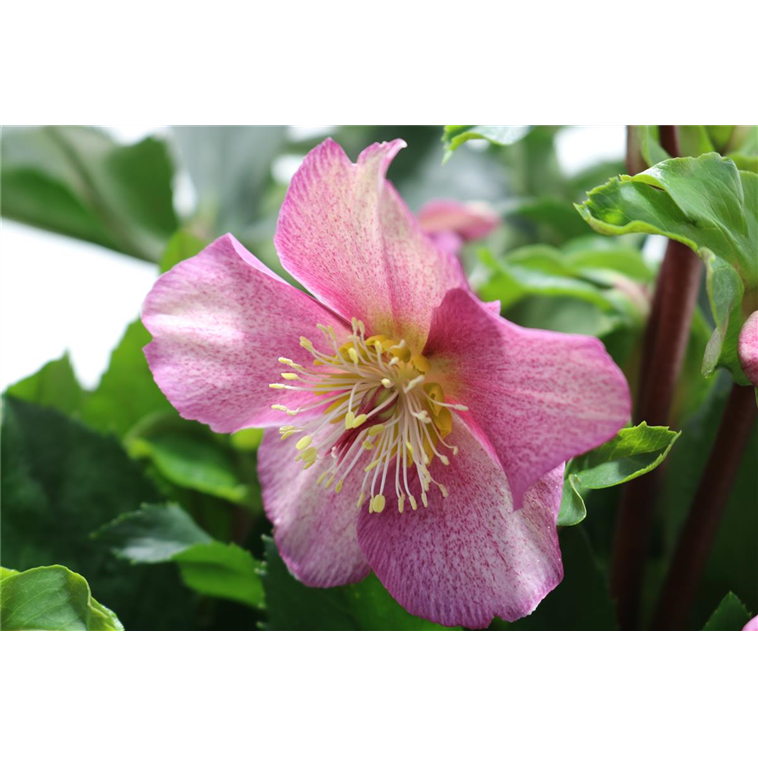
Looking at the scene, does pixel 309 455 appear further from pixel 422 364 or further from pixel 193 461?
pixel 193 461

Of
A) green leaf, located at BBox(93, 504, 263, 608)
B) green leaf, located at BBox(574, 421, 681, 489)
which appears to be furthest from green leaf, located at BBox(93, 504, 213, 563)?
green leaf, located at BBox(574, 421, 681, 489)

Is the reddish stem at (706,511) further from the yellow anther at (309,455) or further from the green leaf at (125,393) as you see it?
the green leaf at (125,393)

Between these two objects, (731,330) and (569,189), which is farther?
(569,189)

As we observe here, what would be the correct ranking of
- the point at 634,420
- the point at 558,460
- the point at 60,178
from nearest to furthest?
the point at 558,460 → the point at 634,420 → the point at 60,178

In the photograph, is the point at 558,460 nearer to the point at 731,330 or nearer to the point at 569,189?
the point at 731,330
